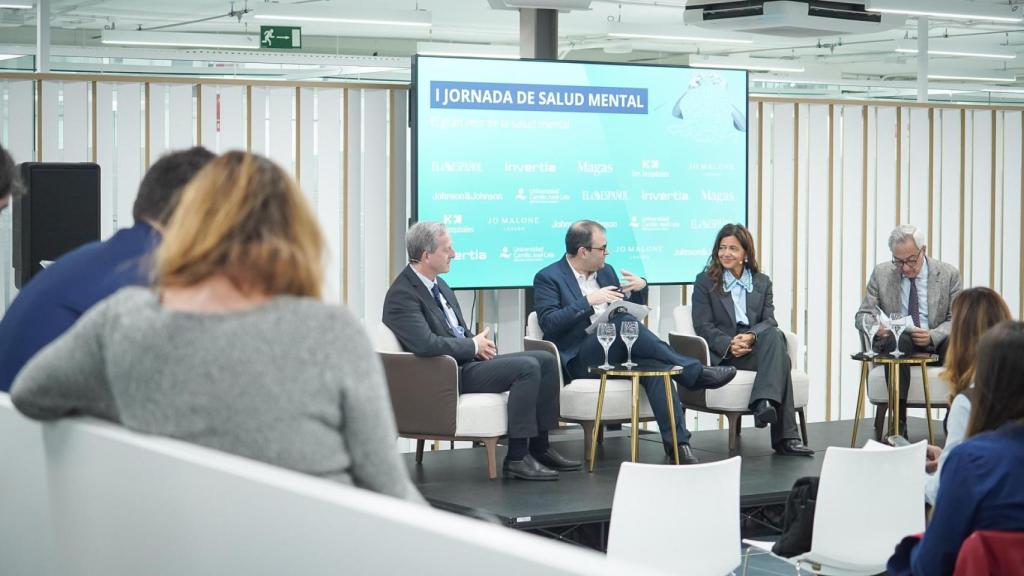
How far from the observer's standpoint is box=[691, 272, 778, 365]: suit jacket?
707cm

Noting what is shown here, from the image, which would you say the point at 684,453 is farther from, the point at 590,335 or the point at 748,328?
the point at 748,328

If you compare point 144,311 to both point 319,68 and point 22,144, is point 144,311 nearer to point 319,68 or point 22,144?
point 22,144

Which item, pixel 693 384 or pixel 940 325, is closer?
pixel 693 384

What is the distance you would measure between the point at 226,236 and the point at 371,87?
5684 millimetres

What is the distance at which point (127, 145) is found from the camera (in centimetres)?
713

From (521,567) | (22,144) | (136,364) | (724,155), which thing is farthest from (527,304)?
(521,567)

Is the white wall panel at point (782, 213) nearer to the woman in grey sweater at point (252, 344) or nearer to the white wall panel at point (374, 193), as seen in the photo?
the white wall panel at point (374, 193)

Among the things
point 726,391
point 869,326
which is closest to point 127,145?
point 726,391

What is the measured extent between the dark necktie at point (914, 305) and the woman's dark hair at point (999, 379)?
4882 mm

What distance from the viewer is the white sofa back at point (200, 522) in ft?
4.85

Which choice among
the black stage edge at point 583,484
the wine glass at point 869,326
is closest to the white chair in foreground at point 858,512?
the black stage edge at point 583,484

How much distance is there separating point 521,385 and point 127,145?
2732mm

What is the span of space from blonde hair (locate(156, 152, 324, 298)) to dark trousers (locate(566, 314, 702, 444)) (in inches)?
187

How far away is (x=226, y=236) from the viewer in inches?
74.1
